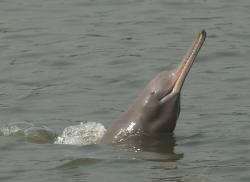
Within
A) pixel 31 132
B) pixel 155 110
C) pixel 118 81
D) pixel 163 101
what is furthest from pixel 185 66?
pixel 118 81

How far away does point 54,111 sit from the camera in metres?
13.6

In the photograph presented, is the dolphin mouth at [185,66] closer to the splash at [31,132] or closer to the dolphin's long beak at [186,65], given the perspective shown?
the dolphin's long beak at [186,65]

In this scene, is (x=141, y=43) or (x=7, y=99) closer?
(x=7, y=99)

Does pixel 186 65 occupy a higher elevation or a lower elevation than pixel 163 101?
higher

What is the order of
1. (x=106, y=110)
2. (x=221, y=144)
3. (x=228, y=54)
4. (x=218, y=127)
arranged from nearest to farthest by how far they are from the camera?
(x=221, y=144)
(x=218, y=127)
(x=106, y=110)
(x=228, y=54)

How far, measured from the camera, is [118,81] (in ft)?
48.0

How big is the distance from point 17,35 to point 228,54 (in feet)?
10.4

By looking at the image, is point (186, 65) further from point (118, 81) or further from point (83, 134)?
point (118, 81)

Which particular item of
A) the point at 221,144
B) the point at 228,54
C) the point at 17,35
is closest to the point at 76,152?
the point at 221,144

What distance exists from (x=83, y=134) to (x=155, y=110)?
104cm

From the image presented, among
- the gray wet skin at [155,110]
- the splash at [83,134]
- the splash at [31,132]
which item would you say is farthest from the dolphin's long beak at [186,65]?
the splash at [31,132]

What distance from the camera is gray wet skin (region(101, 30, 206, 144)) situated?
11.8 metres

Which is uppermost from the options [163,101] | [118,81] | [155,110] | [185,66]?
[185,66]

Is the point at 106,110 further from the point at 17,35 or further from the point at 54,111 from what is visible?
the point at 17,35
